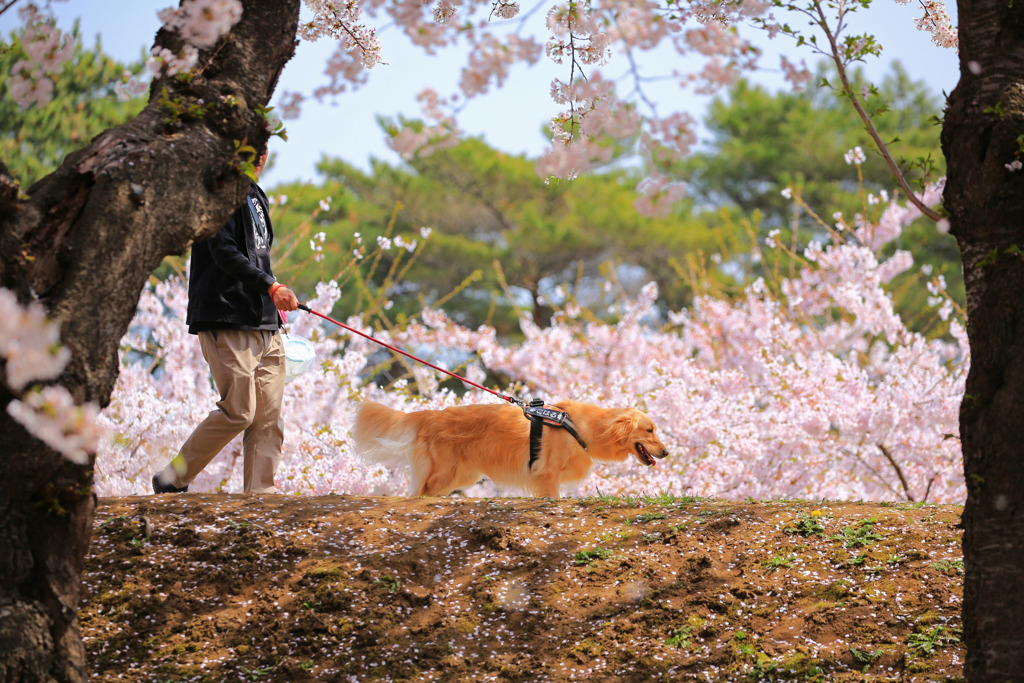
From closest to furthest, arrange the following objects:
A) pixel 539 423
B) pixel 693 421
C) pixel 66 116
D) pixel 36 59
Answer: pixel 36 59
pixel 539 423
pixel 693 421
pixel 66 116

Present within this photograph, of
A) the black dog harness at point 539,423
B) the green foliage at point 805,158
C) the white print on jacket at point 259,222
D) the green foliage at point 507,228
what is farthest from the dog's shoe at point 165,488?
the green foliage at point 805,158

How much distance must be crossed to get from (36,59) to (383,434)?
110 inches

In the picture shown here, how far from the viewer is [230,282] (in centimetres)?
367

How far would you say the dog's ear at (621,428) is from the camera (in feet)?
15.2

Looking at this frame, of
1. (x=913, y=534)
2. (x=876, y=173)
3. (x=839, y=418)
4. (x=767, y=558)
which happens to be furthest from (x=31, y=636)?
(x=876, y=173)

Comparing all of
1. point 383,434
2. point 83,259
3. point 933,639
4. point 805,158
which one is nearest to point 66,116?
point 383,434

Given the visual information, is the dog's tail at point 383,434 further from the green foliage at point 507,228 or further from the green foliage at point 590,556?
the green foliage at point 507,228

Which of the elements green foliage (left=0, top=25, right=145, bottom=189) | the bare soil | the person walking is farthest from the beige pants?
green foliage (left=0, top=25, right=145, bottom=189)

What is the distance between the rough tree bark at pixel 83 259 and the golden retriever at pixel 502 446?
2.51 meters

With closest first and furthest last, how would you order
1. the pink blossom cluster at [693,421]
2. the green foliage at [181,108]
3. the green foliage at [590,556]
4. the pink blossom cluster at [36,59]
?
1. the green foliage at [181,108]
2. the pink blossom cluster at [36,59]
3. the green foliage at [590,556]
4. the pink blossom cluster at [693,421]

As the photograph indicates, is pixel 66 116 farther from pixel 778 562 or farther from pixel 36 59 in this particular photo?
pixel 778 562

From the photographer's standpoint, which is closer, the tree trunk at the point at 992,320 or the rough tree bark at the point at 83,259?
the rough tree bark at the point at 83,259

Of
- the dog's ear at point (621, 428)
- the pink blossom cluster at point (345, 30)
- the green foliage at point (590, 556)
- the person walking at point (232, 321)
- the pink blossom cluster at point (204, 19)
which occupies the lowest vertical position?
the green foliage at point (590, 556)

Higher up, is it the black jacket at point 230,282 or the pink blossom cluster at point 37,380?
the black jacket at point 230,282
